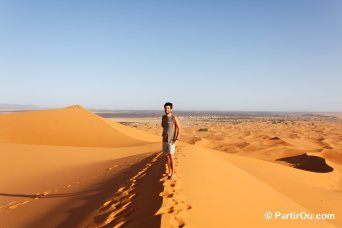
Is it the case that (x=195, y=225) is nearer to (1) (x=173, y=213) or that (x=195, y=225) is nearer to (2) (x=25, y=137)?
(1) (x=173, y=213)

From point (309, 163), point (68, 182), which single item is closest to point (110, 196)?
point (68, 182)

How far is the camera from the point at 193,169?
8156mm

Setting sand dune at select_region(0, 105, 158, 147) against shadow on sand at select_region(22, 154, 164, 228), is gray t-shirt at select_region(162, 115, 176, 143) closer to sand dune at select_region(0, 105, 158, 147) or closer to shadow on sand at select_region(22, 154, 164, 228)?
shadow on sand at select_region(22, 154, 164, 228)

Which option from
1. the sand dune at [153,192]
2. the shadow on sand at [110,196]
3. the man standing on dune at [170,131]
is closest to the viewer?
the shadow on sand at [110,196]

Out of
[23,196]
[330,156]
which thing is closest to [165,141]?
[23,196]

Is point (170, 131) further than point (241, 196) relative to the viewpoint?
Yes

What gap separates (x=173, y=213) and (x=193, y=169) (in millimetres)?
3633

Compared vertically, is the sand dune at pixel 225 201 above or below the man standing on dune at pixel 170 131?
below

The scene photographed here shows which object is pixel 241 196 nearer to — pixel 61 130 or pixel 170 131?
pixel 170 131

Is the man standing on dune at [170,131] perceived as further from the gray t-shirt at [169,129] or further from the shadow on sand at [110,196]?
the shadow on sand at [110,196]

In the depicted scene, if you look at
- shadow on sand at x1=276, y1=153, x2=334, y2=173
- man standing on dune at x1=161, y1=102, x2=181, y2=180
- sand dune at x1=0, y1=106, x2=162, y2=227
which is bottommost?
shadow on sand at x1=276, y1=153, x2=334, y2=173

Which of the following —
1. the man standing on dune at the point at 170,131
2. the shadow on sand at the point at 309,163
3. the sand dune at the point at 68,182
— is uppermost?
the man standing on dune at the point at 170,131

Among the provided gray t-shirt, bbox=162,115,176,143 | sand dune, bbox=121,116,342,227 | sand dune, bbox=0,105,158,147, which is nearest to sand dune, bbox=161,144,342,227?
sand dune, bbox=121,116,342,227

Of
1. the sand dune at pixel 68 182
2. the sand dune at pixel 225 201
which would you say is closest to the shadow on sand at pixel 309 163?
the sand dune at pixel 225 201
